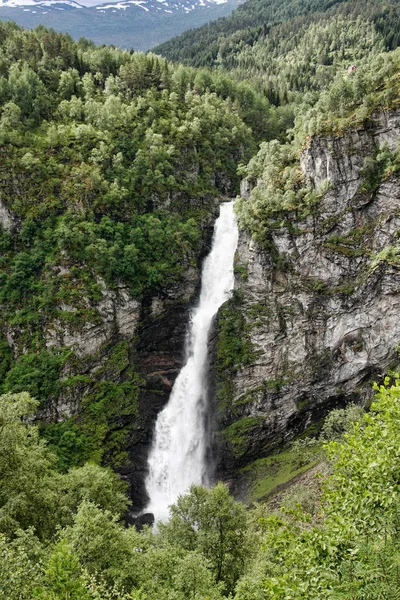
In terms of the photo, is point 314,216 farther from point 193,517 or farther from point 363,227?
point 193,517

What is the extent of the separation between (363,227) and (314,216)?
4892 millimetres

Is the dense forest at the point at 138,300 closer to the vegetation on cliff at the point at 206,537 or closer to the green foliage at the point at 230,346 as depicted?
the vegetation on cliff at the point at 206,537

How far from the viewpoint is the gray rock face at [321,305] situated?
1687 inches

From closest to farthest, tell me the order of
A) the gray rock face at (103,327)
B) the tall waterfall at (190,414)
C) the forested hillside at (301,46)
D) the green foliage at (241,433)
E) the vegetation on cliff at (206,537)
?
1. the vegetation on cliff at (206,537)
2. the tall waterfall at (190,414)
3. the green foliage at (241,433)
4. the gray rock face at (103,327)
5. the forested hillside at (301,46)

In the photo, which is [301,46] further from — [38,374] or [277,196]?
[38,374]

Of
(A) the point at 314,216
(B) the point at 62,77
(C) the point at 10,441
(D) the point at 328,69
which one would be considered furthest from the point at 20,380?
(D) the point at 328,69

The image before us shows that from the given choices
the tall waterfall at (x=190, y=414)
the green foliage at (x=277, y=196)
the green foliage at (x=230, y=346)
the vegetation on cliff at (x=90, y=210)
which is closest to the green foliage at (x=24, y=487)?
the vegetation on cliff at (x=90, y=210)

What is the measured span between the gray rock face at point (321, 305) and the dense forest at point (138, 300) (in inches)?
74.3

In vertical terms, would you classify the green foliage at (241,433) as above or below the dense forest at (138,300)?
below

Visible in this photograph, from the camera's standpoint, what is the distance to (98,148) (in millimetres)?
58281

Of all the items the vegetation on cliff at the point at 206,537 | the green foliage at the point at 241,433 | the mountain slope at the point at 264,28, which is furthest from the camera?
the mountain slope at the point at 264,28

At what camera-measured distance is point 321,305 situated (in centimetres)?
4606

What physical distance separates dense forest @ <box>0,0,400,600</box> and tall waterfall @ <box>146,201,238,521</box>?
337 centimetres

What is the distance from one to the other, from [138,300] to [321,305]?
20816 millimetres
